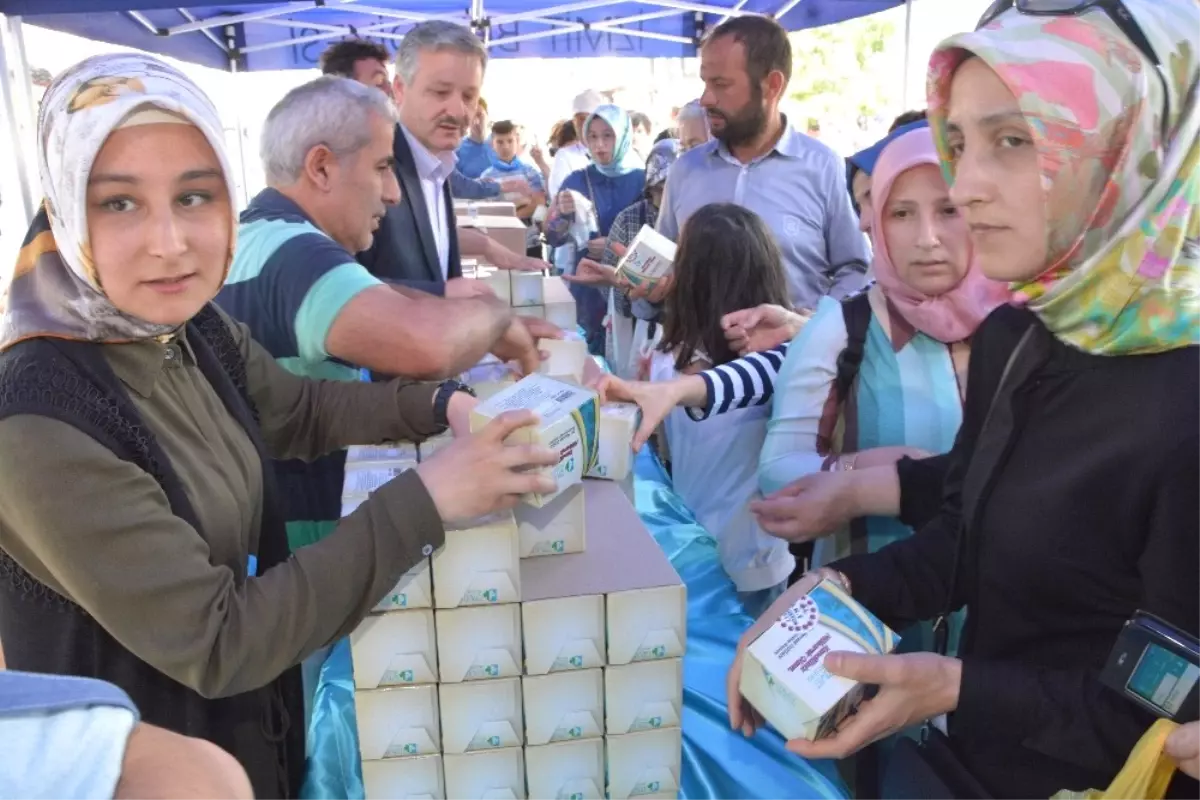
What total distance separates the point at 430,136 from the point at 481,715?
199 cm

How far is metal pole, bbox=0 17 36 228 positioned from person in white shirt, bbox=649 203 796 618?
337 centimetres

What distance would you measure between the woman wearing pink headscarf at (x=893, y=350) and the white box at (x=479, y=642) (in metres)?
0.78

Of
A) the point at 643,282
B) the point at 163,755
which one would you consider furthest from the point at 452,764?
the point at 643,282

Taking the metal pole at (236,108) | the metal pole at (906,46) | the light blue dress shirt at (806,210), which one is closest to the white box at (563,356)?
the light blue dress shirt at (806,210)

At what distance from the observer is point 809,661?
0.98 m

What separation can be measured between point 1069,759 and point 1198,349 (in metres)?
0.47

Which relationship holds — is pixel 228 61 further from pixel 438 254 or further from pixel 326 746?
pixel 326 746

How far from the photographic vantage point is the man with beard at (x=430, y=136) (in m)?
2.42

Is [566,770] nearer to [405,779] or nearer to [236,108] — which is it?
[405,779]

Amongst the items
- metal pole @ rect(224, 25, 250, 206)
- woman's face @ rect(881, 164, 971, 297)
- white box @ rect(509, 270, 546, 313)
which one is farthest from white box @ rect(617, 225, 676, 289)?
metal pole @ rect(224, 25, 250, 206)

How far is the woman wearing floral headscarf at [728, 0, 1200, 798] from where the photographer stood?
0.90 m

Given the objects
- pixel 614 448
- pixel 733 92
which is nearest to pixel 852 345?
pixel 614 448

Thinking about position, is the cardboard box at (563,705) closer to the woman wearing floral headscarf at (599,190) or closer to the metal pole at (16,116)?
the metal pole at (16,116)

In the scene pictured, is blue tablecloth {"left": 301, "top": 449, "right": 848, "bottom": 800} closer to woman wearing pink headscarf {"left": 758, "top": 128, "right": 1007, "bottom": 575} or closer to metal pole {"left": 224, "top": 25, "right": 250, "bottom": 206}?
woman wearing pink headscarf {"left": 758, "top": 128, "right": 1007, "bottom": 575}
